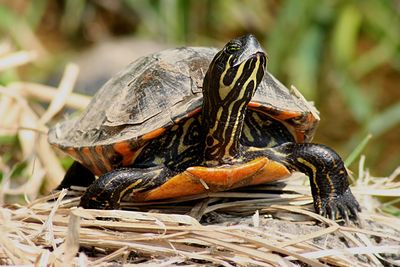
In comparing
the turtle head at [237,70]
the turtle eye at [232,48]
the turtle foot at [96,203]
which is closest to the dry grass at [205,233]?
the turtle foot at [96,203]

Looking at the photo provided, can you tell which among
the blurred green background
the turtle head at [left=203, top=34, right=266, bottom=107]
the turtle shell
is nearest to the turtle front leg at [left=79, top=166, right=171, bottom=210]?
the turtle shell

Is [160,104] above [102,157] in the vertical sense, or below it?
above

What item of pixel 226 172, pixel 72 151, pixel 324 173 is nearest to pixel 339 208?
pixel 324 173

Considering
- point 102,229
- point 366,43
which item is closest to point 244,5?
point 366,43

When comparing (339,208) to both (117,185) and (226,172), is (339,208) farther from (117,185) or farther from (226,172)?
(117,185)

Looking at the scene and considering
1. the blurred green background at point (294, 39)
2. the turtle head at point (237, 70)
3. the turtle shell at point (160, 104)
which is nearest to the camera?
the turtle head at point (237, 70)

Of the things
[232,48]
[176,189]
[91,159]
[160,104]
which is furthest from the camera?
[91,159]

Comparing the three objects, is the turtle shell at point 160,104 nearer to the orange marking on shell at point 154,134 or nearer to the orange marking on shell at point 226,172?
the orange marking on shell at point 154,134
